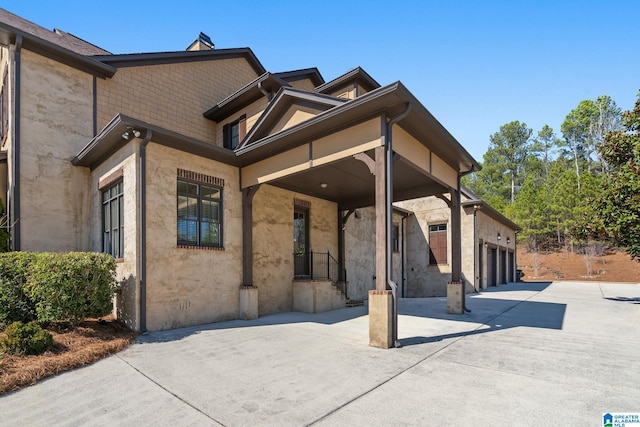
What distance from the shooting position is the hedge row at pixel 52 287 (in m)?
6.26

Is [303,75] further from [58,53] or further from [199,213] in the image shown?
[199,213]

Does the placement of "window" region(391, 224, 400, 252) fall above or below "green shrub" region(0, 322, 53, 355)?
above

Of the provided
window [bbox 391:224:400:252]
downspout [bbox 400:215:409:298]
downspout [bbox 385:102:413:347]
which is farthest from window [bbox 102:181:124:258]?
downspout [bbox 400:215:409:298]

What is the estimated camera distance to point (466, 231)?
53.9 feet

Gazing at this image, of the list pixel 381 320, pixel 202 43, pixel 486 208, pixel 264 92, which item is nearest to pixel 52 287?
pixel 381 320

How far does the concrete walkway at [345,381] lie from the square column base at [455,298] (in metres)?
2.07

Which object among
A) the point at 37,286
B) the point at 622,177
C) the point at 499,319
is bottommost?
the point at 499,319

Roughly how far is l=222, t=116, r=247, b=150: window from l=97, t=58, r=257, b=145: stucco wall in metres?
0.40

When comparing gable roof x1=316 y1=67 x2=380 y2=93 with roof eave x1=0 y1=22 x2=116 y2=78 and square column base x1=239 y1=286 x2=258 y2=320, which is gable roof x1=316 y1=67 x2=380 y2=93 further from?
square column base x1=239 y1=286 x2=258 y2=320

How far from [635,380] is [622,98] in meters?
42.7

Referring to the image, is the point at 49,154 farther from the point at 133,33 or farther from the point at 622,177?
the point at 622,177

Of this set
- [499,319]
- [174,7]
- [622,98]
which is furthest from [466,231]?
[622,98]

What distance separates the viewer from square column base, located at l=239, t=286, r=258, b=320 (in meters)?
8.98

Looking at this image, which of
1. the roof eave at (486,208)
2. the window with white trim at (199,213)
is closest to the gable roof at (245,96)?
the window with white trim at (199,213)
